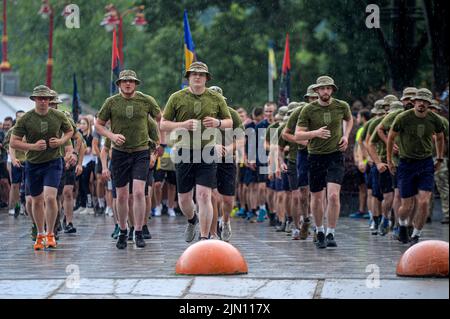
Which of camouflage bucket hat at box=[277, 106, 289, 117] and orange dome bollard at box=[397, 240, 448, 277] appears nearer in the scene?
orange dome bollard at box=[397, 240, 448, 277]

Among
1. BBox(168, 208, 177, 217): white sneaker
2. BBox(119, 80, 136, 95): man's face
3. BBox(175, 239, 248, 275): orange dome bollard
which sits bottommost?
BBox(168, 208, 177, 217): white sneaker

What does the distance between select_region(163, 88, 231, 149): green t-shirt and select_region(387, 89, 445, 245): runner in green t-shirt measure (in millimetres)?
2490

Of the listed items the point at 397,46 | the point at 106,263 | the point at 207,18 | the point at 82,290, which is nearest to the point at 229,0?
the point at 207,18

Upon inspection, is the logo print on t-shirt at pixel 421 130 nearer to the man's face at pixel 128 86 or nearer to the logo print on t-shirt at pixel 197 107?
the logo print on t-shirt at pixel 197 107

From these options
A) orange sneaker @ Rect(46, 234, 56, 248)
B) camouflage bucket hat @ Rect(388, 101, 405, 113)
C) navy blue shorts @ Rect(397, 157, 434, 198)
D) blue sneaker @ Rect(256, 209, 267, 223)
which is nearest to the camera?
navy blue shorts @ Rect(397, 157, 434, 198)

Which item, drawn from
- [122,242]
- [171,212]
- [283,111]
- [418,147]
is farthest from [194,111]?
[171,212]

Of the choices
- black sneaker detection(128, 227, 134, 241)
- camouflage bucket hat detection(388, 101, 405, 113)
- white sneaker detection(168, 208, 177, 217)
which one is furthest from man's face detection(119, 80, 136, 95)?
white sneaker detection(168, 208, 177, 217)

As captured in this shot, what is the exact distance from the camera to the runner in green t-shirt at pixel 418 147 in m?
15.7

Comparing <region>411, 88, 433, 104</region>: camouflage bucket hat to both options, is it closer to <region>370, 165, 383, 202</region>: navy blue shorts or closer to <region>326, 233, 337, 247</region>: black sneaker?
<region>326, 233, 337, 247</region>: black sneaker

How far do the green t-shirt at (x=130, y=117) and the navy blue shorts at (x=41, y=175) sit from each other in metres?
0.86

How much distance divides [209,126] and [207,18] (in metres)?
37.6

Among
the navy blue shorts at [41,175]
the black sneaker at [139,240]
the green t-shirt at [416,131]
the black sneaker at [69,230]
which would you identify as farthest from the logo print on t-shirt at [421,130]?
the black sneaker at [69,230]

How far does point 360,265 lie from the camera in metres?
13.0

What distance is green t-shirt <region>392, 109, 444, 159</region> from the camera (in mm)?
15711
